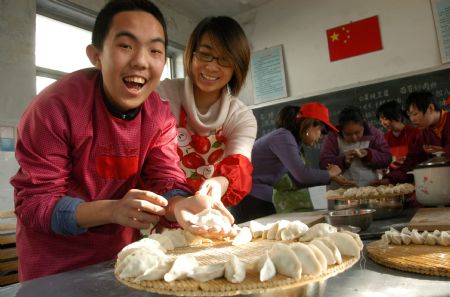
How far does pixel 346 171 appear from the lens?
9.42 ft

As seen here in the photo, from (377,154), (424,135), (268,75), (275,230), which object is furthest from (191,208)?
(268,75)

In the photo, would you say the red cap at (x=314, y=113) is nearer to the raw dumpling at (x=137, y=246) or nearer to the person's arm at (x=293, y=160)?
the person's arm at (x=293, y=160)

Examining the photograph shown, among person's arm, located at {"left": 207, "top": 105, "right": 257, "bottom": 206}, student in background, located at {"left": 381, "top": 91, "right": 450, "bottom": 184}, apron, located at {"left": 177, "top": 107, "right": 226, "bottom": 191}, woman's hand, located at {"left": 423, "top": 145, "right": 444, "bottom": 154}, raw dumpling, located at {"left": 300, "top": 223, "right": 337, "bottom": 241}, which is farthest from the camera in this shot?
student in background, located at {"left": 381, "top": 91, "right": 450, "bottom": 184}

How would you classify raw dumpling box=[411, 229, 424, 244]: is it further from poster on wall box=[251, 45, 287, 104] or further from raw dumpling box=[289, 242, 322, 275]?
poster on wall box=[251, 45, 287, 104]

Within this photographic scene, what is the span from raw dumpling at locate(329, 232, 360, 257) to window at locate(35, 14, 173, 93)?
3.16 metres

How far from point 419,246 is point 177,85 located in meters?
1.24

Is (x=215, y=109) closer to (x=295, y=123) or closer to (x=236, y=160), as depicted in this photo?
(x=236, y=160)

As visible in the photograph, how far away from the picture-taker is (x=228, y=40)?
1.55 metres

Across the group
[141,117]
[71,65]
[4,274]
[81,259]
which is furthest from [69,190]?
[71,65]

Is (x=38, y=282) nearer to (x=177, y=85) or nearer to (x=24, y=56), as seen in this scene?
(x=177, y=85)

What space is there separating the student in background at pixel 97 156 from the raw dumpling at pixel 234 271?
0.39 m

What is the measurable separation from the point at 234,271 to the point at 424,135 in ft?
6.88

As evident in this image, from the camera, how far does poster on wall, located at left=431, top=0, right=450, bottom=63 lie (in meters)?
3.41

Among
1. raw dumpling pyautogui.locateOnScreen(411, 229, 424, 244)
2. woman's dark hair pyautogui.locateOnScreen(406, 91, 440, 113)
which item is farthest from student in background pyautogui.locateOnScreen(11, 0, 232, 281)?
woman's dark hair pyautogui.locateOnScreen(406, 91, 440, 113)
